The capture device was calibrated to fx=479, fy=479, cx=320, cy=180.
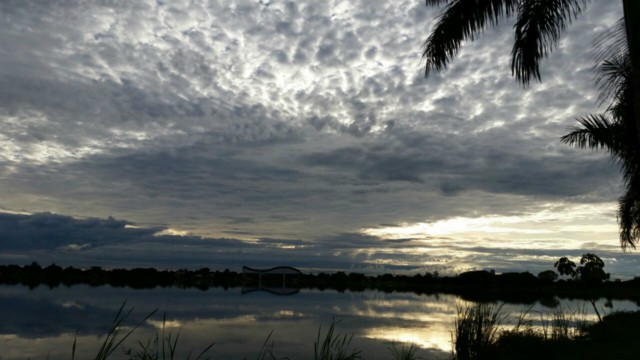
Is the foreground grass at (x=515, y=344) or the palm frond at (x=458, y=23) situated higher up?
the palm frond at (x=458, y=23)

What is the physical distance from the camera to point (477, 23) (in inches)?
411

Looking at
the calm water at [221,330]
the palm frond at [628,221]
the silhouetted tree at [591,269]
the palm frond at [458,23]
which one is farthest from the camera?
the silhouetted tree at [591,269]

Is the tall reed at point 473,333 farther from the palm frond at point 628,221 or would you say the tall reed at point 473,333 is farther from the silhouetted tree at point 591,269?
the silhouetted tree at point 591,269

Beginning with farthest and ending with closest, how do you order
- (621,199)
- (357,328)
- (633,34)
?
(357,328)
(621,199)
(633,34)

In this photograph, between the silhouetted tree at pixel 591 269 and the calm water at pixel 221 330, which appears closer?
the calm water at pixel 221 330

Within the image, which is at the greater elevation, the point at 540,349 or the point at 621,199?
the point at 621,199

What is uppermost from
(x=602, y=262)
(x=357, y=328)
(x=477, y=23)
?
(x=477, y=23)

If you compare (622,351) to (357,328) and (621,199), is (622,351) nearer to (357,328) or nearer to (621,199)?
(621,199)

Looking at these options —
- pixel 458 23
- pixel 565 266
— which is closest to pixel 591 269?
pixel 565 266

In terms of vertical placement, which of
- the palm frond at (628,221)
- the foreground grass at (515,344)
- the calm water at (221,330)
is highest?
the palm frond at (628,221)

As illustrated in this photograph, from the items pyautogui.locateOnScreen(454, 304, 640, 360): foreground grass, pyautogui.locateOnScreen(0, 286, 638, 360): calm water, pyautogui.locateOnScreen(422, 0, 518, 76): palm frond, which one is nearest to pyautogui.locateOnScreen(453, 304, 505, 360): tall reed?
pyautogui.locateOnScreen(454, 304, 640, 360): foreground grass

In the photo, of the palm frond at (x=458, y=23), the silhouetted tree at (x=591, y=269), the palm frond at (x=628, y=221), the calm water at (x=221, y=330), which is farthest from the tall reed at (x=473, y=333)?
the silhouetted tree at (x=591, y=269)

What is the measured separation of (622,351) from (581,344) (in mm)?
2694

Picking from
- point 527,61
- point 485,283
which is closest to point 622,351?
point 527,61
